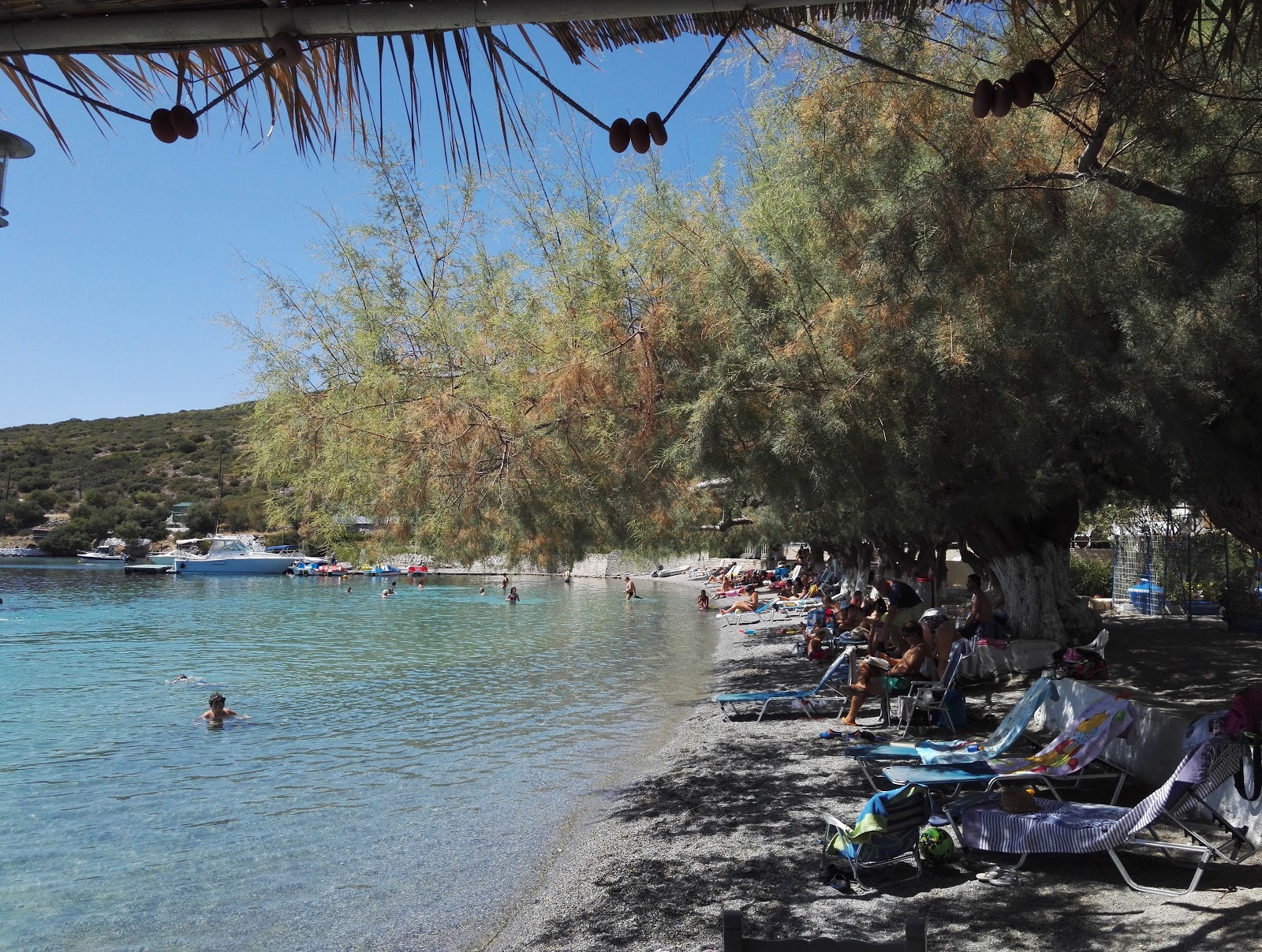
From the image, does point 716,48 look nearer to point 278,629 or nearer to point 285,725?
point 285,725

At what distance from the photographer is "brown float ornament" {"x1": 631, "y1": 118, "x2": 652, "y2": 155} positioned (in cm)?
278

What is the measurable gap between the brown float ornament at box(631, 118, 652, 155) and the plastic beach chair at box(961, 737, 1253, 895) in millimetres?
4453

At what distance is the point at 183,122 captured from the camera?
2.56m

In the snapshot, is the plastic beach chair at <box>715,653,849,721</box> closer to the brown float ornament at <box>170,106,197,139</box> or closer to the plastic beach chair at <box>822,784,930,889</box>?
the plastic beach chair at <box>822,784,930,889</box>

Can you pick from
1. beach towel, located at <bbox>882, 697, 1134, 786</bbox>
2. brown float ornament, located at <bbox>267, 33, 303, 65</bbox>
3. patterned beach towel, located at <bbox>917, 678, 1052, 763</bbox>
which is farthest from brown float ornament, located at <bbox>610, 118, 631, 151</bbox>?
patterned beach towel, located at <bbox>917, 678, 1052, 763</bbox>

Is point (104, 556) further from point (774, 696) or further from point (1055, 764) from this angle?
point (1055, 764)

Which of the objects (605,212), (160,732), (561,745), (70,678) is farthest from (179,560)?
(605,212)

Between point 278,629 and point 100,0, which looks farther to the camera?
point 278,629

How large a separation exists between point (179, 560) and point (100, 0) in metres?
77.5

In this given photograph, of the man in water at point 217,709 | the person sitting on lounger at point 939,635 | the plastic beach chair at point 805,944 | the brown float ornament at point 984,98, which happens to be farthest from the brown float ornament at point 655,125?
the man in water at point 217,709

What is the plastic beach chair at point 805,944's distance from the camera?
2039mm

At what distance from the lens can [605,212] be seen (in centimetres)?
887

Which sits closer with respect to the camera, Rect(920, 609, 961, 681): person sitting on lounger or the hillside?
Rect(920, 609, 961, 681): person sitting on lounger

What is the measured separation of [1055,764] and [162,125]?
6.46 meters
